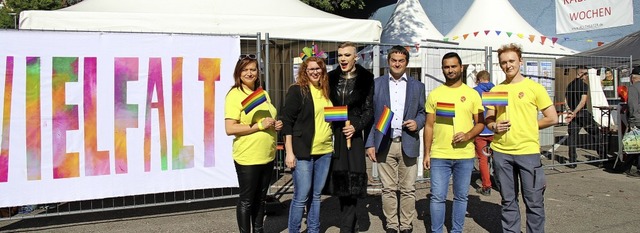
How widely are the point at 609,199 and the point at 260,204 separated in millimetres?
4818

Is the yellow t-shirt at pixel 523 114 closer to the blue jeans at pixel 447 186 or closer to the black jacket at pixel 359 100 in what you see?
the blue jeans at pixel 447 186

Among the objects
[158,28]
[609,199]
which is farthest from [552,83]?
[158,28]

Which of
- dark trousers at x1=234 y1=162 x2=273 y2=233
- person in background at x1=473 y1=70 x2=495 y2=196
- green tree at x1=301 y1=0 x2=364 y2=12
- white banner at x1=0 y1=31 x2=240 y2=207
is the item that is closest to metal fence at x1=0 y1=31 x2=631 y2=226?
white banner at x1=0 y1=31 x2=240 y2=207

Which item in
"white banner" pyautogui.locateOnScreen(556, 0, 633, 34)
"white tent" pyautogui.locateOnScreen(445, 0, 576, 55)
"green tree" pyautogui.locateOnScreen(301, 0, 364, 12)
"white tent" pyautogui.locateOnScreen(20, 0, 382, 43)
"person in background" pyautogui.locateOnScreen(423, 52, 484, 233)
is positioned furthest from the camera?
"green tree" pyautogui.locateOnScreen(301, 0, 364, 12)

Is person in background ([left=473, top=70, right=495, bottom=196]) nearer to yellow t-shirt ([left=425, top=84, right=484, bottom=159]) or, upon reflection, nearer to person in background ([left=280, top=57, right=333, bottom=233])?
yellow t-shirt ([left=425, top=84, right=484, bottom=159])

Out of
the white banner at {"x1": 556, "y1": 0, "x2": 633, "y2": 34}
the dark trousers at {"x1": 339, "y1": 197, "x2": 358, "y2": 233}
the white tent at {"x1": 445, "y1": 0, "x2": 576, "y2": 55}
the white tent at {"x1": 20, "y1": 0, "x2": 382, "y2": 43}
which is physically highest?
the white banner at {"x1": 556, "y1": 0, "x2": 633, "y2": 34}

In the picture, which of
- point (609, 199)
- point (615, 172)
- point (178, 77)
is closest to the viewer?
point (178, 77)

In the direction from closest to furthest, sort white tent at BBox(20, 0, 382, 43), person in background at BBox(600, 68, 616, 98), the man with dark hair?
white tent at BBox(20, 0, 382, 43), the man with dark hair, person in background at BBox(600, 68, 616, 98)

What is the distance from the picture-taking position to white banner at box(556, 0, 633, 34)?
13.2 metres

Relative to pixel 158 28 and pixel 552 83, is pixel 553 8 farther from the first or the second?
pixel 158 28

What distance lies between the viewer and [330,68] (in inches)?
319

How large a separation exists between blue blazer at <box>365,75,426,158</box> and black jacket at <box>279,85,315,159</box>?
689mm

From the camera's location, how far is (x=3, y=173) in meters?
4.66

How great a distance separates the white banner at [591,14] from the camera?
13.2 m
